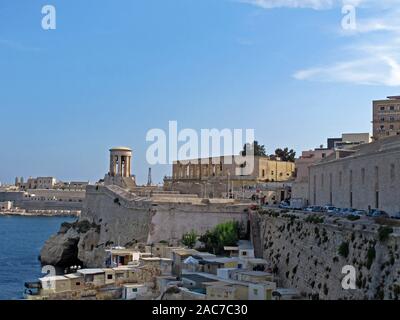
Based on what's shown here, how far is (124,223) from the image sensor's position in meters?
42.5

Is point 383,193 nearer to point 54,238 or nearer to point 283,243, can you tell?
point 283,243

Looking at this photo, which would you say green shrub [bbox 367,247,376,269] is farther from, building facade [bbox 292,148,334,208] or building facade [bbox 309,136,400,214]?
building facade [bbox 292,148,334,208]

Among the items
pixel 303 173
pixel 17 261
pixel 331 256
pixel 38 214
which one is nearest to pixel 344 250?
pixel 331 256

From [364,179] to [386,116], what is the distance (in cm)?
2841

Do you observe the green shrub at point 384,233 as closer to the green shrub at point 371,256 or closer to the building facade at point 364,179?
the green shrub at point 371,256

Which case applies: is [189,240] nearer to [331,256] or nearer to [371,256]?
[331,256]

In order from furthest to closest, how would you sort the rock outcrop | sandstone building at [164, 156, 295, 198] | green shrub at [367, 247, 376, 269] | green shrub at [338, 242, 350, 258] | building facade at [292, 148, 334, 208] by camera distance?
sandstone building at [164, 156, 295, 198]
the rock outcrop
building facade at [292, 148, 334, 208]
green shrub at [338, 242, 350, 258]
green shrub at [367, 247, 376, 269]

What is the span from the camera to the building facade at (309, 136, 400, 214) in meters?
23.6

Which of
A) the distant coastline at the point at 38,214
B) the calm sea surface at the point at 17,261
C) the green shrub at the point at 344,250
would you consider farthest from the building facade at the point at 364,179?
the distant coastline at the point at 38,214

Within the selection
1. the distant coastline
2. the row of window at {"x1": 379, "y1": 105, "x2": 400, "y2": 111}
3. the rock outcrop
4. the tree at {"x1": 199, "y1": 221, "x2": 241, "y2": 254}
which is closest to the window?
the tree at {"x1": 199, "y1": 221, "x2": 241, "y2": 254}

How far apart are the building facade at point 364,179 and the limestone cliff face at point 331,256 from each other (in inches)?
136

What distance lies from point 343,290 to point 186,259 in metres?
11.8

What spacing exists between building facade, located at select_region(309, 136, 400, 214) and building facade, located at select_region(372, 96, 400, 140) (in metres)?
18.7

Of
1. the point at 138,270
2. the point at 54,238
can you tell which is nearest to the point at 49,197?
the point at 54,238
